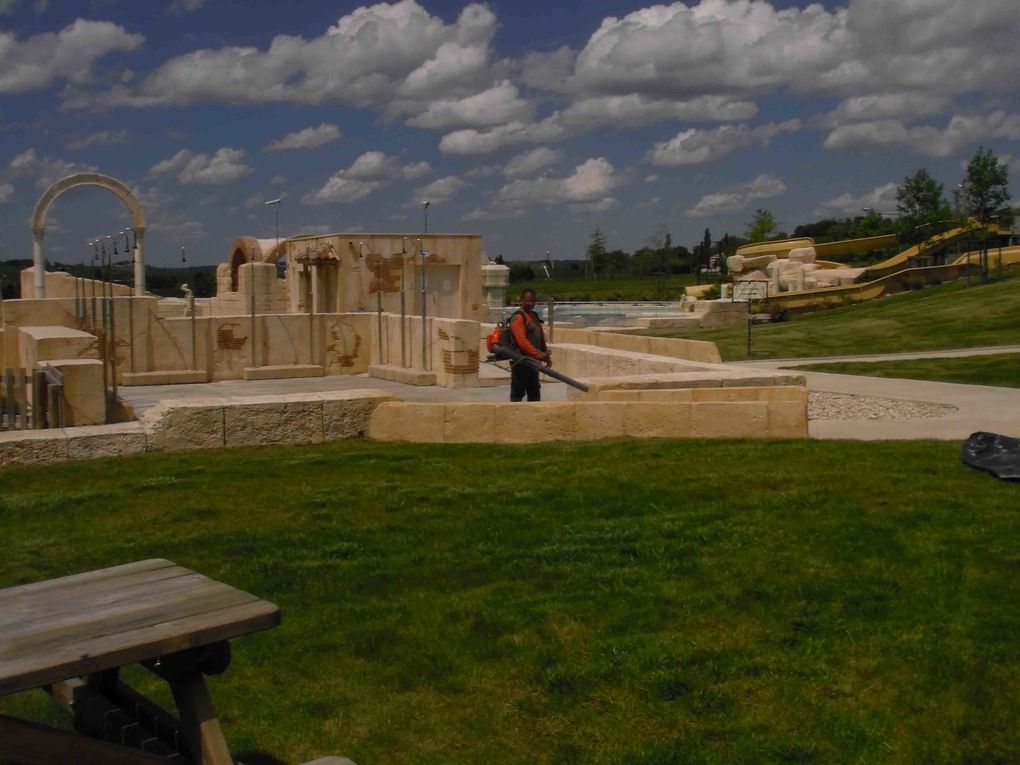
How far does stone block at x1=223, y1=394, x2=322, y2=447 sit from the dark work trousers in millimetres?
3249

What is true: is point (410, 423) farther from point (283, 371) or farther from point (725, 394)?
point (283, 371)

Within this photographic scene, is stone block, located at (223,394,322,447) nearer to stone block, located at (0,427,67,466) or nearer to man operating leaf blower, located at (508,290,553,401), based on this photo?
stone block, located at (0,427,67,466)

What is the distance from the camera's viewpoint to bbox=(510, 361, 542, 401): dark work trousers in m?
12.5

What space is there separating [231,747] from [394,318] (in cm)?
1669

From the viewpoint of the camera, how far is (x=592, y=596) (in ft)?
17.5

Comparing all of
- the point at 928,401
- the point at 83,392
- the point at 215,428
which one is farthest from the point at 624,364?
the point at 83,392

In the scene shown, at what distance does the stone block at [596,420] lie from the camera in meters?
9.88

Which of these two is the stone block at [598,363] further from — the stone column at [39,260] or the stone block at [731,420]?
the stone column at [39,260]

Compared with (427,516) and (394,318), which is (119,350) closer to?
(394,318)

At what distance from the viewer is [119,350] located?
20.1 metres

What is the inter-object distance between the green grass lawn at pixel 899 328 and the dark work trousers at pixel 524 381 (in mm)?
12240

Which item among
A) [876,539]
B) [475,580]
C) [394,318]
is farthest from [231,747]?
[394,318]

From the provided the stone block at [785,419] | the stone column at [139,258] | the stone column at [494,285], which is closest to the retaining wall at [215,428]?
the stone block at [785,419]

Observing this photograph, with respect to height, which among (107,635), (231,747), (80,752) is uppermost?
(107,635)
